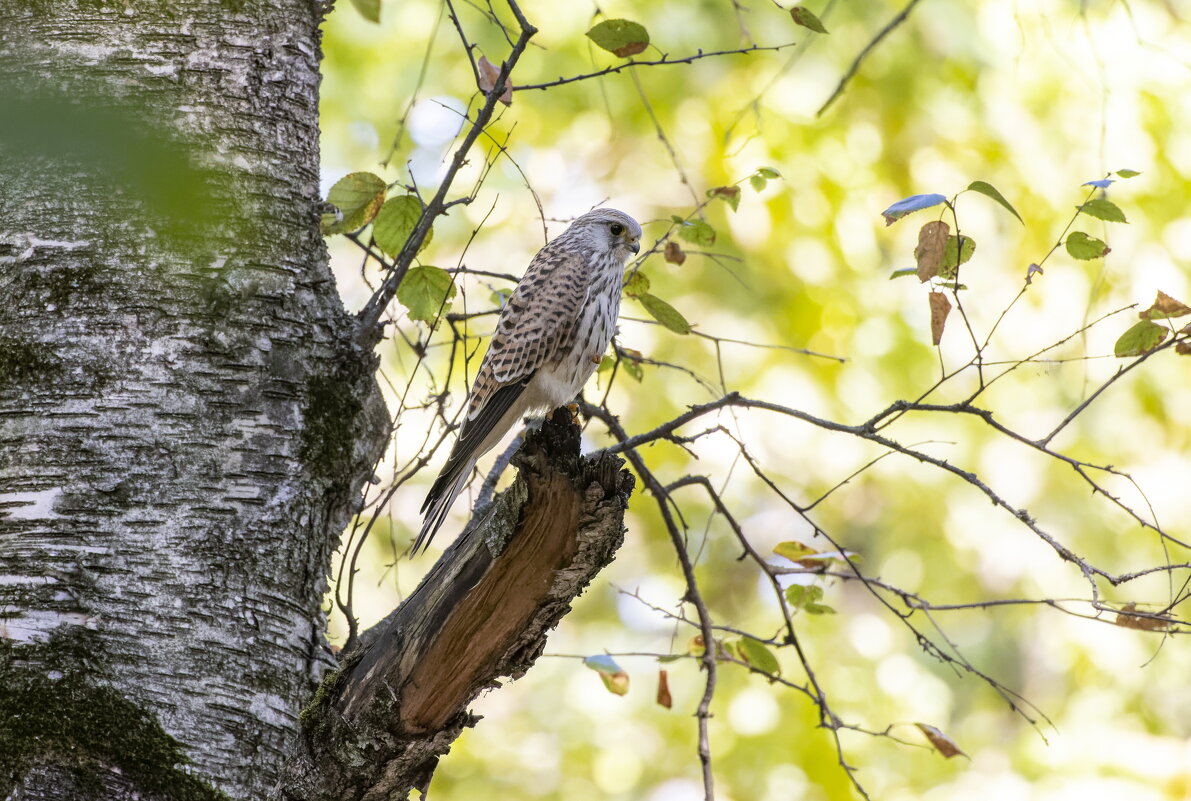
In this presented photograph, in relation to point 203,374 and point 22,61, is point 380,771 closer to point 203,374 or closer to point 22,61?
point 203,374

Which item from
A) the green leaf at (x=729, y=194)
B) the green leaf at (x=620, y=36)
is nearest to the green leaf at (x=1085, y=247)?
the green leaf at (x=729, y=194)

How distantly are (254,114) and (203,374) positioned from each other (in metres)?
0.63

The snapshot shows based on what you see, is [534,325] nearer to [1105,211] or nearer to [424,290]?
[424,290]

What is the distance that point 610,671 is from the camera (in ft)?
9.18

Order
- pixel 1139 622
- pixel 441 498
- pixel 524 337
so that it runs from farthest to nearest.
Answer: pixel 524 337, pixel 441 498, pixel 1139 622

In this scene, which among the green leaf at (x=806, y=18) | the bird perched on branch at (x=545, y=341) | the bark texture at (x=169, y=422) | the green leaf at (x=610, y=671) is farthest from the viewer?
the bird perched on branch at (x=545, y=341)

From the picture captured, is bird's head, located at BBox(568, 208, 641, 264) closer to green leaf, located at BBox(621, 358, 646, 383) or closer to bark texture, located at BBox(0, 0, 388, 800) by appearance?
green leaf, located at BBox(621, 358, 646, 383)

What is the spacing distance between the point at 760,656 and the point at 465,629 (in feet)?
4.11

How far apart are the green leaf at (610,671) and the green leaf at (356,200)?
49.7 inches

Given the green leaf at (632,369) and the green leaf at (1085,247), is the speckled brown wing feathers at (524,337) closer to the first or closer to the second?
the green leaf at (632,369)

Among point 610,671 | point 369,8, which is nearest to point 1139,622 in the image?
point 610,671

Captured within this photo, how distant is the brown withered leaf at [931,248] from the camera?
218 cm

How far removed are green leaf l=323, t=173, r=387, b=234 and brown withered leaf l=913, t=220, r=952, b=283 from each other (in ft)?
4.10

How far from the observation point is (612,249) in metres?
3.54
